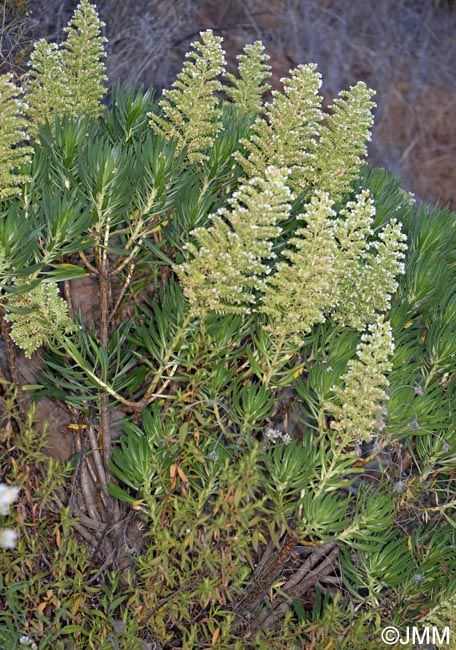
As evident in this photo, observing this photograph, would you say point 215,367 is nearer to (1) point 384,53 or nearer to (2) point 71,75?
(2) point 71,75

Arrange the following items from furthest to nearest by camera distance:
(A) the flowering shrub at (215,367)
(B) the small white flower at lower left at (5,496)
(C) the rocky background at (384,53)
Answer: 1. (C) the rocky background at (384,53)
2. (A) the flowering shrub at (215,367)
3. (B) the small white flower at lower left at (5,496)

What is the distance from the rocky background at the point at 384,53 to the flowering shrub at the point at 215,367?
5.20 meters

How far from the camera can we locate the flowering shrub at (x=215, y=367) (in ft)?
6.66

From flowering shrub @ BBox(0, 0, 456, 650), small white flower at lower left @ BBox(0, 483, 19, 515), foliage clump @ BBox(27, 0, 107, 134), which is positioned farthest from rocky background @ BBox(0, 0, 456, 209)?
small white flower at lower left @ BBox(0, 483, 19, 515)

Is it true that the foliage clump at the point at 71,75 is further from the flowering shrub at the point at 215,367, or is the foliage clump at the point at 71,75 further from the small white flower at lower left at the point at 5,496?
the small white flower at lower left at the point at 5,496

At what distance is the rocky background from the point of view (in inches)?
317

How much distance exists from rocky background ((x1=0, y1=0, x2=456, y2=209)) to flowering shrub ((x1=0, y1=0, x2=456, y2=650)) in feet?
17.0

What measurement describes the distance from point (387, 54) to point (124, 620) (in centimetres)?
791

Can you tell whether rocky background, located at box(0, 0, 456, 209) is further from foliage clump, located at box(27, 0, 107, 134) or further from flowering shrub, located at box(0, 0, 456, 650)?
flowering shrub, located at box(0, 0, 456, 650)

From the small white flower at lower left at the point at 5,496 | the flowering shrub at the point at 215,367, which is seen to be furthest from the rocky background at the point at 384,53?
the small white flower at lower left at the point at 5,496

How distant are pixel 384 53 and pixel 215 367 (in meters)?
7.43

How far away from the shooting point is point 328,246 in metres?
2.03

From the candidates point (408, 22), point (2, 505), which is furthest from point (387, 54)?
point (2, 505)

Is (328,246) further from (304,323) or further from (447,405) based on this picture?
(447,405)
